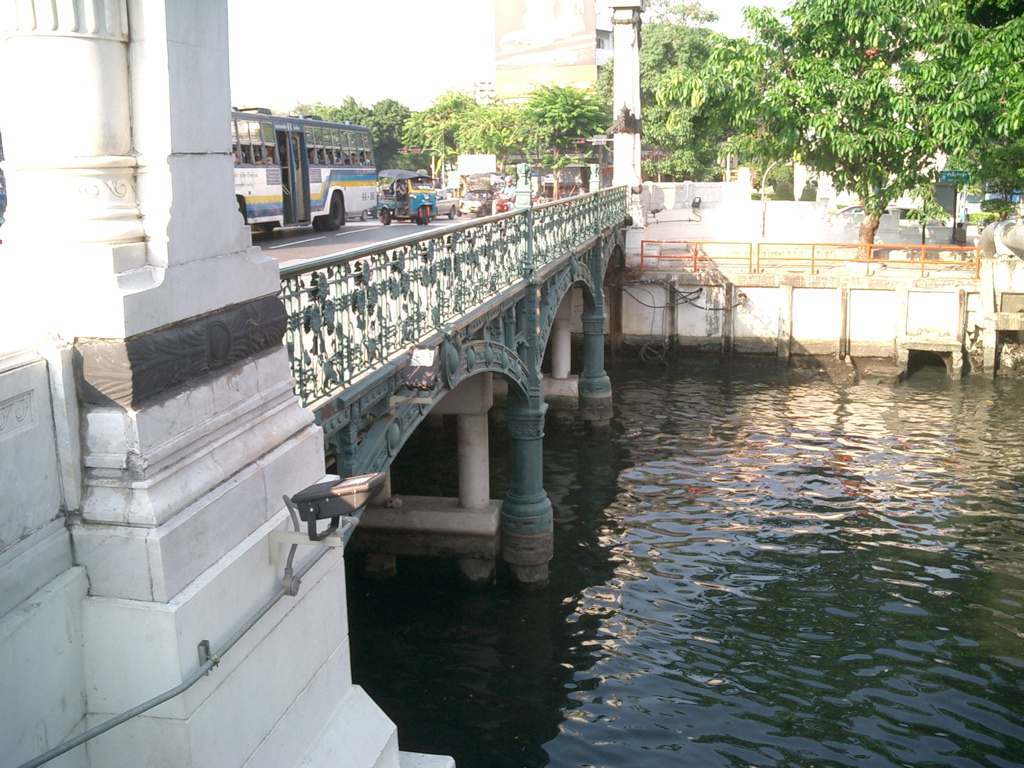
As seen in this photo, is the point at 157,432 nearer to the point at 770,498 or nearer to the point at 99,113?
the point at 99,113

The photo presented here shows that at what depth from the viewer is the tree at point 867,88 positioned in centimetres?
2881

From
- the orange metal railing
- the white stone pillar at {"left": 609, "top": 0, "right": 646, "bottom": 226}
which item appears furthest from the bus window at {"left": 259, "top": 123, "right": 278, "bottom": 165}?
the white stone pillar at {"left": 609, "top": 0, "right": 646, "bottom": 226}

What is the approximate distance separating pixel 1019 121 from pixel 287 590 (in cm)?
2882

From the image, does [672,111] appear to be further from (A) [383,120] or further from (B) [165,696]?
(A) [383,120]

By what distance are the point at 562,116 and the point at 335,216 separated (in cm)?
3482

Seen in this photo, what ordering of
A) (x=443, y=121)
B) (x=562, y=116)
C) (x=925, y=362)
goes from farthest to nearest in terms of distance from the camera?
(x=443, y=121) < (x=562, y=116) < (x=925, y=362)

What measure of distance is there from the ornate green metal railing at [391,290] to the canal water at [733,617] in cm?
499

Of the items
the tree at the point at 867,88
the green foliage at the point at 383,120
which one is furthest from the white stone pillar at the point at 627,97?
the green foliage at the point at 383,120

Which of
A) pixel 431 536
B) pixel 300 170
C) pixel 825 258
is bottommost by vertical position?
pixel 431 536

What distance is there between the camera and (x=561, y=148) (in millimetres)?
63812

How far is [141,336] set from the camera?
12.3ft

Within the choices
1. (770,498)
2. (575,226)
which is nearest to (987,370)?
(770,498)

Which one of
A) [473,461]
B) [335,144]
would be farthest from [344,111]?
[473,461]

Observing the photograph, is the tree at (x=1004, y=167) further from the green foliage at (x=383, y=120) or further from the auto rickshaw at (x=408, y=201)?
the green foliage at (x=383, y=120)
